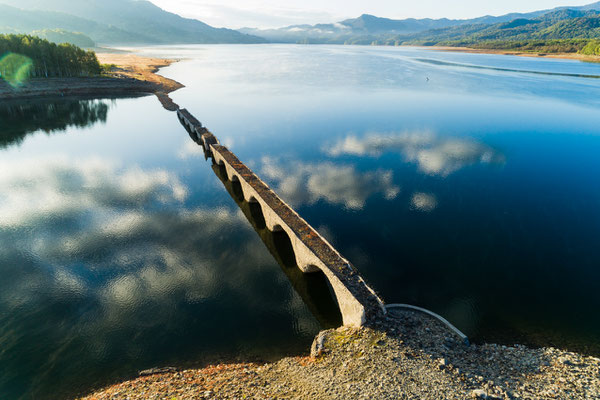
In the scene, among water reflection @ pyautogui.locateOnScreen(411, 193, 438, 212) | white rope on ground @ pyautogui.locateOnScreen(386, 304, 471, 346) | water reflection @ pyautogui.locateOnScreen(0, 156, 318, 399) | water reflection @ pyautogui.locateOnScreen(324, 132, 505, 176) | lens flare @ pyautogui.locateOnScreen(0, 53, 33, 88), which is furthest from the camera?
lens flare @ pyautogui.locateOnScreen(0, 53, 33, 88)

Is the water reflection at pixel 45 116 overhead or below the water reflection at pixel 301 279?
overhead

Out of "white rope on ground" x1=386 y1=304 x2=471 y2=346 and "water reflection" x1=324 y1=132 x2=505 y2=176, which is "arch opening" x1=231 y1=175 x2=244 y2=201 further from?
"white rope on ground" x1=386 y1=304 x2=471 y2=346

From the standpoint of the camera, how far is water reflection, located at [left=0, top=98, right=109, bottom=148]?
71062 millimetres

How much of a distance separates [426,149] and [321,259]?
147 ft

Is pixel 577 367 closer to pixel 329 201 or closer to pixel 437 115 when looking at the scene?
pixel 329 201

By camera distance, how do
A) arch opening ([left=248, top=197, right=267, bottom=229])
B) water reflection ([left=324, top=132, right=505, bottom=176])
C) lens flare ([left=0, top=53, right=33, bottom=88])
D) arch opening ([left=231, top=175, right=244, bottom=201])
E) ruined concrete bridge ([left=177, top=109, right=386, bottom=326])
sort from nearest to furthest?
ruined concrete bridge ([left=177, top=109, right=386, bottom=326])
arch opening ([left=248, top=197, right=267, bottom=229])
arch opening ([left=231, top=175, right=244, bottom=201])
water reflection ([left=324, top=132, right=505, bottom=176])
lens flare ([left=0, top=53, right=33, bottom=88])

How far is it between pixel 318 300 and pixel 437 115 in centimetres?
7427

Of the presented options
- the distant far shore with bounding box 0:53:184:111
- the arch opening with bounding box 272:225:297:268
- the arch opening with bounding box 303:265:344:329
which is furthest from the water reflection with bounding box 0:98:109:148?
the arch opening with bounding box 303:265:344:329

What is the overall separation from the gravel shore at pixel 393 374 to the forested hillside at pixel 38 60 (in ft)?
434

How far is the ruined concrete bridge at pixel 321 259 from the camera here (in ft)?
69.1

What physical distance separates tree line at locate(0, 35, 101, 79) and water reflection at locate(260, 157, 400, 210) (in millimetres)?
110680

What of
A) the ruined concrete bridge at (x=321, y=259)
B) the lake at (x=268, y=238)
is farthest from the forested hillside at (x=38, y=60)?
the ruined concrete bridge at (x=321, y=259)

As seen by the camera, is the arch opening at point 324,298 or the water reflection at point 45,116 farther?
the water reflection at point 45,116

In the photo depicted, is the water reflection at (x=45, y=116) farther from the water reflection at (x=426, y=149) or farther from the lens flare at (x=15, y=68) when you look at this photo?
the water reflection at (x=426, y=149)
